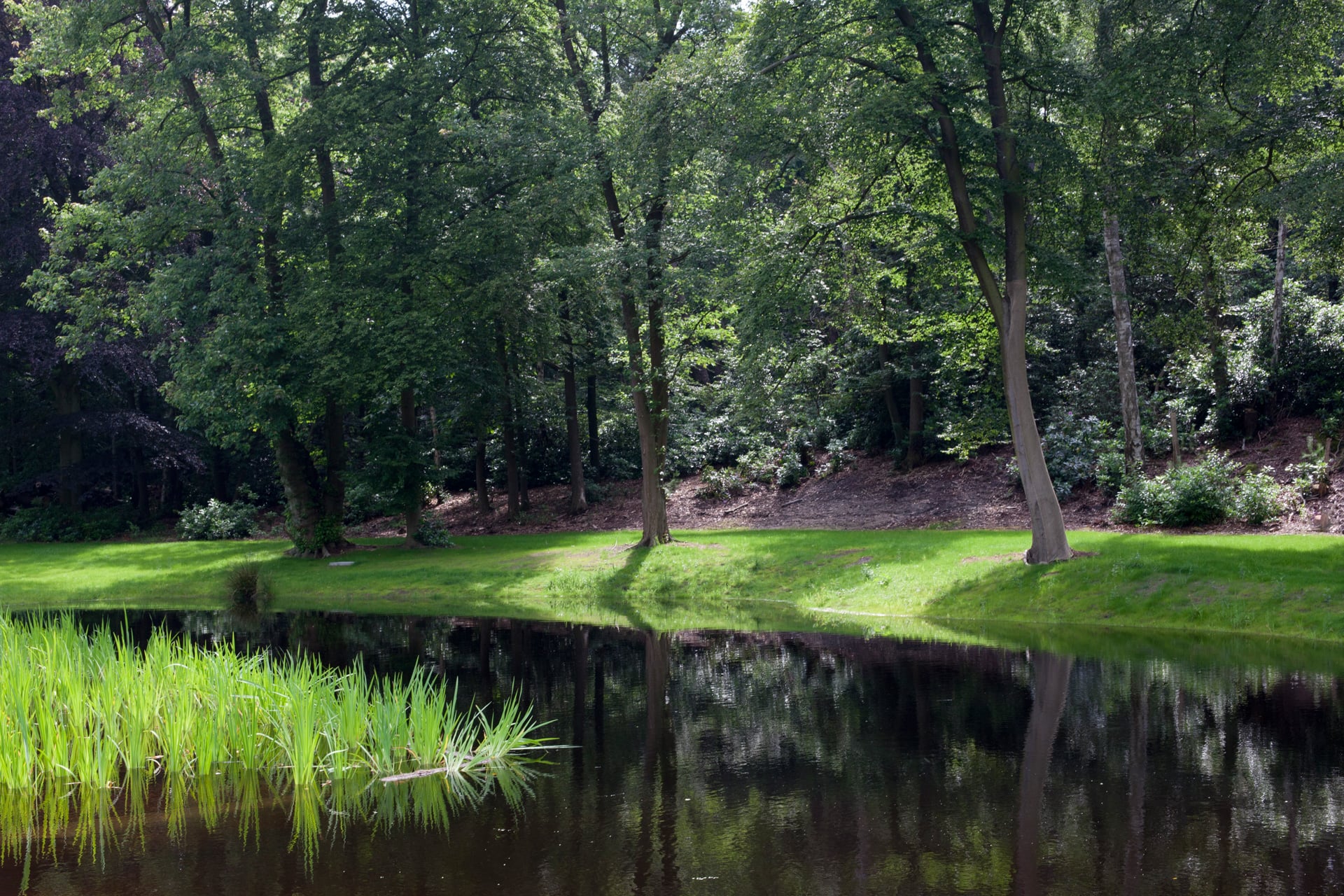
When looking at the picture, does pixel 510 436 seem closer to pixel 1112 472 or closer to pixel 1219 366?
pixel 1112 472

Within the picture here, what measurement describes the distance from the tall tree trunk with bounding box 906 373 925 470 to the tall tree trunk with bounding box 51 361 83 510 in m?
25.5

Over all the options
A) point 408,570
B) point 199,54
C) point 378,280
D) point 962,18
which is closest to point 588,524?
point 408,570

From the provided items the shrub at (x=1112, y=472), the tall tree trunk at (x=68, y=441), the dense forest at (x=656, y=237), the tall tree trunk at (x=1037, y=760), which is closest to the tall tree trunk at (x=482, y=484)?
the dense forest at (x=656, y=237)

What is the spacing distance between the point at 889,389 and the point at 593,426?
9461 millimetres

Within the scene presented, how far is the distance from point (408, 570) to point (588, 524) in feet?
24.2

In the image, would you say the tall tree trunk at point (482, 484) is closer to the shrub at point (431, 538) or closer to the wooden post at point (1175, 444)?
the shrub at point (431, 538)

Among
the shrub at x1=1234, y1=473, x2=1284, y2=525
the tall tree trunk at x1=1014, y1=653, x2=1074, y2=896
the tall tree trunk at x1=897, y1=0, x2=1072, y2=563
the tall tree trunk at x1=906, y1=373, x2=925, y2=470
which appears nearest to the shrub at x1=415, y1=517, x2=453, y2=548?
the tall tree trunk at x1=906, y1=373, x2=925, y2=470

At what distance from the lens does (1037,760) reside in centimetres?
880

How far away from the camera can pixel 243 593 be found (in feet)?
70.5

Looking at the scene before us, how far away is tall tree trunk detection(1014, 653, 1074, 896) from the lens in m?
6.36

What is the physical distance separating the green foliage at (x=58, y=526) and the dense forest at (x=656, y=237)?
0.20 meters

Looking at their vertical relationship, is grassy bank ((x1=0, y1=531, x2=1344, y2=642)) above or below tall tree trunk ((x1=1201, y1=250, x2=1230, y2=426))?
below

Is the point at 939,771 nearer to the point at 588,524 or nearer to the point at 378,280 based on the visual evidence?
the point at 378,280

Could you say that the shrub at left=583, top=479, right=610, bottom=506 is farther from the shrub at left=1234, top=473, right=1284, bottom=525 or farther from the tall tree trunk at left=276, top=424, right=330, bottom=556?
the shrub at left=1234, top=473, right=1284, bottom=525
